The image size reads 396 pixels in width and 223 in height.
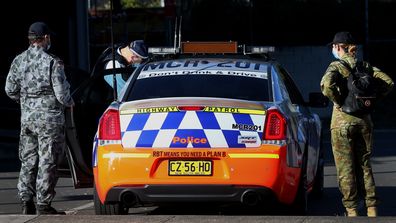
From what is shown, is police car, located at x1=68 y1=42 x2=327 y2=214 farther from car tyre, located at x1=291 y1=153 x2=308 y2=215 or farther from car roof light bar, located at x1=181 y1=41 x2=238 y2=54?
car roof light bar, located at x1=181 y1=41 x2=238 y2=54

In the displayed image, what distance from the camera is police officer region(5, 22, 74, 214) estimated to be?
896cm

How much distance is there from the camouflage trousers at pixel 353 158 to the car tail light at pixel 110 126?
1.80m

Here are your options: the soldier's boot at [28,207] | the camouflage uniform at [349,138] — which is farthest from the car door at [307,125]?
the soldier's boot at [28,207]

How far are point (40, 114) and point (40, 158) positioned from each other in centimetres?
39

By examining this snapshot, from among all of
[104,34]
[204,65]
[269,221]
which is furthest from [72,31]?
[269,221]

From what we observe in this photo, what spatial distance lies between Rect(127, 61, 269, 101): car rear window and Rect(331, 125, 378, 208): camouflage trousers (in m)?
0.74

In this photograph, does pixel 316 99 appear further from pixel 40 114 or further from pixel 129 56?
pixel 40 114

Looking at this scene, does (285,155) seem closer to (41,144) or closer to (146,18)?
(41,144)

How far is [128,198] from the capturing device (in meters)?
8.34

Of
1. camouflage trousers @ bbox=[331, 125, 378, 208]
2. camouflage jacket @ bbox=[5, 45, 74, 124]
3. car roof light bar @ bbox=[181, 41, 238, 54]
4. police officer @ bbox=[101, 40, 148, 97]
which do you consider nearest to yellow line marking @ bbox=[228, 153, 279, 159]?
camouflage trousers @ bbox=[331, 125, 378, 208]

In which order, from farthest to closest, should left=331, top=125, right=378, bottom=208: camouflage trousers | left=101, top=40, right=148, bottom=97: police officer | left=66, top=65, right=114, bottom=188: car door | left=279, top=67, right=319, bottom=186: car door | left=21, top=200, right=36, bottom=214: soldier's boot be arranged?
left=101, top=40, right=148, bottom=97: police officer < left=66, top=65, right=114, bottom=188: car door < left=279, top=67, right=319, bottom=186: car door < left=21, top=200, right=36, bottom=214: soldier's boot < left=331, top=125, right=378, bottom=208: camouflage trousers

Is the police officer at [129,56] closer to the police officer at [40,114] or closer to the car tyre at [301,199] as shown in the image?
the police officer at [40,114]

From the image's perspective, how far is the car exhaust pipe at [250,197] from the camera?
26.8 ft

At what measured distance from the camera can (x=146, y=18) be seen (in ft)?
69.5
